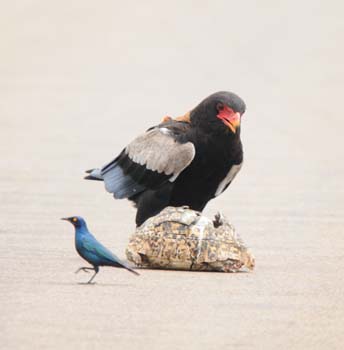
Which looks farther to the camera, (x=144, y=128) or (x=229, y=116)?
(x=144, y=128)

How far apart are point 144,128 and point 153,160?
40.9ft

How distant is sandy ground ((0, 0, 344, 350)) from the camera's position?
10352 mm

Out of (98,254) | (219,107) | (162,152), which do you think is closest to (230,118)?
(219,107)

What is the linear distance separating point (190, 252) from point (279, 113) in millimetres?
16259

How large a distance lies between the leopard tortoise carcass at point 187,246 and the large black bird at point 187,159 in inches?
29.6

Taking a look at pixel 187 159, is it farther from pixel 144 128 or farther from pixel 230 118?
pixel 144 128

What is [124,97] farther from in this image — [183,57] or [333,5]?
[333,5]

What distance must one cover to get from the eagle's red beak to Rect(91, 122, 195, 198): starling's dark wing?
0.32 m

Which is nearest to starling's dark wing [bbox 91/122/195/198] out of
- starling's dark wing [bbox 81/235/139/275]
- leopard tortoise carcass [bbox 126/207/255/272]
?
leopard tortoise carcass [bbox 126/207/255/272]

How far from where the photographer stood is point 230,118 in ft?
43.9

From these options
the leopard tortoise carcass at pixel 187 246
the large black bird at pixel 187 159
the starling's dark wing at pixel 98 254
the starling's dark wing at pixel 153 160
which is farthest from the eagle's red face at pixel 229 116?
the starling's dark wing at pixel 98 254

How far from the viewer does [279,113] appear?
28.8 m

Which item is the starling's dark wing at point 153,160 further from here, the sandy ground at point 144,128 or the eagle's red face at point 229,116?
the sandy ground at point 144,128

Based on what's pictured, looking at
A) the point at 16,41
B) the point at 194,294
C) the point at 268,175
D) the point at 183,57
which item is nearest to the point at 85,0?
the point at 16,41
